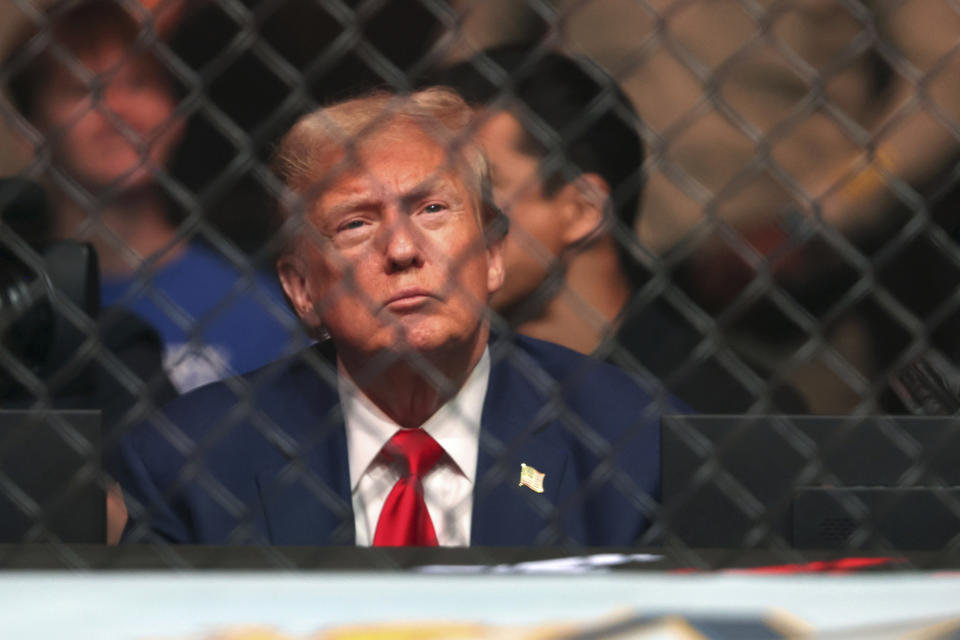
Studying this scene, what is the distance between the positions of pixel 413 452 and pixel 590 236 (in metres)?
0.35

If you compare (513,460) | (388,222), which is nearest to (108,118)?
(388,222)

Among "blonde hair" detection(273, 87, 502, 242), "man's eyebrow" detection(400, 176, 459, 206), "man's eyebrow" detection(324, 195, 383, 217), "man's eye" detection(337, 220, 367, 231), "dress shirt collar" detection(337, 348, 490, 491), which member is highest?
"blonde hair" detection(273, 87, 502, 242)

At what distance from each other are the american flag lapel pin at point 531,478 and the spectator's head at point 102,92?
0.57m

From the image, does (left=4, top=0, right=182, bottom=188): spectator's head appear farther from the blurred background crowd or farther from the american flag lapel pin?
the american flag lapel pin

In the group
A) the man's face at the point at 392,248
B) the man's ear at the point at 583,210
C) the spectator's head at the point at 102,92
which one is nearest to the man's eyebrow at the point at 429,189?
the man's face at the point at 392,248

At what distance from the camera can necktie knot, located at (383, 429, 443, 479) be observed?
1226 mm

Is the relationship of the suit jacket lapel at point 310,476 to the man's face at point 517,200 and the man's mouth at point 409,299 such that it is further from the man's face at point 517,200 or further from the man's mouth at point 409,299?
the man's face at point 517,200

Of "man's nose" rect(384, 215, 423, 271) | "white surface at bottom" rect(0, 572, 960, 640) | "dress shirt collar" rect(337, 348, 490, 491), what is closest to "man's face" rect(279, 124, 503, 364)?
"man's nose" rect(384, 215, 423, 271)

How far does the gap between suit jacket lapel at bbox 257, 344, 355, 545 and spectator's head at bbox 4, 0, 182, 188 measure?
329mm

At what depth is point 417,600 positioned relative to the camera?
920mm

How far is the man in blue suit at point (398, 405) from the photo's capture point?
3.64 feet

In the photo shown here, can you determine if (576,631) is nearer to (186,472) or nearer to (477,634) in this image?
(477,634)

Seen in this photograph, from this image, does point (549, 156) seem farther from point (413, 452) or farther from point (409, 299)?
point (413, 452)

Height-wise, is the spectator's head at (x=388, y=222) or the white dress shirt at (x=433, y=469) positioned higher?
the spectator's head at (x=388, y=222)
